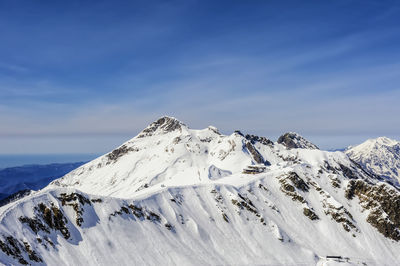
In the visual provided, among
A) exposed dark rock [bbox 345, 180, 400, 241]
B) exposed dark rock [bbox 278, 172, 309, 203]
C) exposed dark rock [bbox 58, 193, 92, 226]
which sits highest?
exposed dark rock [bbox 58, 193, 92, 226]

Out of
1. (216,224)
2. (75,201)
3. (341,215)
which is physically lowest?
(341,215)

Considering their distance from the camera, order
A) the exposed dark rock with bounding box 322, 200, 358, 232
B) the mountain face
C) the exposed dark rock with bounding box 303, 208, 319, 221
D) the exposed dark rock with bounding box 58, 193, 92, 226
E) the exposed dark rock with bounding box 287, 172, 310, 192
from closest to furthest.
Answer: the mountain face < the exposed dark rock with bounding box 58, 193, 92, 226 < the exposed dark rock with bounding box 322, 200, 358, 232 < the exposed dark rock with bounding box 303, 208, 319, 221 < the exposed dark rock with bounding box 287, 172, 310, 192

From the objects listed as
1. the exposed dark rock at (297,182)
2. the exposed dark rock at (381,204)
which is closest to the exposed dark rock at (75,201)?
the exposed dark rock at (297,182)

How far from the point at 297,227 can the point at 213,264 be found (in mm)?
43709

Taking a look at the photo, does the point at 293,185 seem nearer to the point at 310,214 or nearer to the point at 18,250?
the point at 310,214

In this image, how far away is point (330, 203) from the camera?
5256 inches

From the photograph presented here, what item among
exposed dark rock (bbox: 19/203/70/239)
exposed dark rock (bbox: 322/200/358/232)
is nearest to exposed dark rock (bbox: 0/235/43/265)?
exposed dark rock (bbox: 19/203/70/239)

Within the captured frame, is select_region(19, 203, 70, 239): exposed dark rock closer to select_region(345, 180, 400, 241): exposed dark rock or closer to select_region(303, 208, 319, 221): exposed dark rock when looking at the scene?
select_region(303, 208, 319, 221): exposed dark rock

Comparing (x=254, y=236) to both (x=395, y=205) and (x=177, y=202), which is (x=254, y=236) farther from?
(x=395, y=205)

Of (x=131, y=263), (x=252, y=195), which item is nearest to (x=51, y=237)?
(x=131, y=263)

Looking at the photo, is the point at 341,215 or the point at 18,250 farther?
the point at 341,215

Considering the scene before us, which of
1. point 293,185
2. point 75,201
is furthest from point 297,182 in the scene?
point 75,201

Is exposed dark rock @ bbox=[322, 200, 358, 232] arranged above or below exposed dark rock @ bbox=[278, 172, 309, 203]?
below

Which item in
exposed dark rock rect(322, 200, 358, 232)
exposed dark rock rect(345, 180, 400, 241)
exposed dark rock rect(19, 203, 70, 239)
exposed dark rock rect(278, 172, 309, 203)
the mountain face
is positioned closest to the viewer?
exposed dark rock rect(19, 203, 70, 239)
